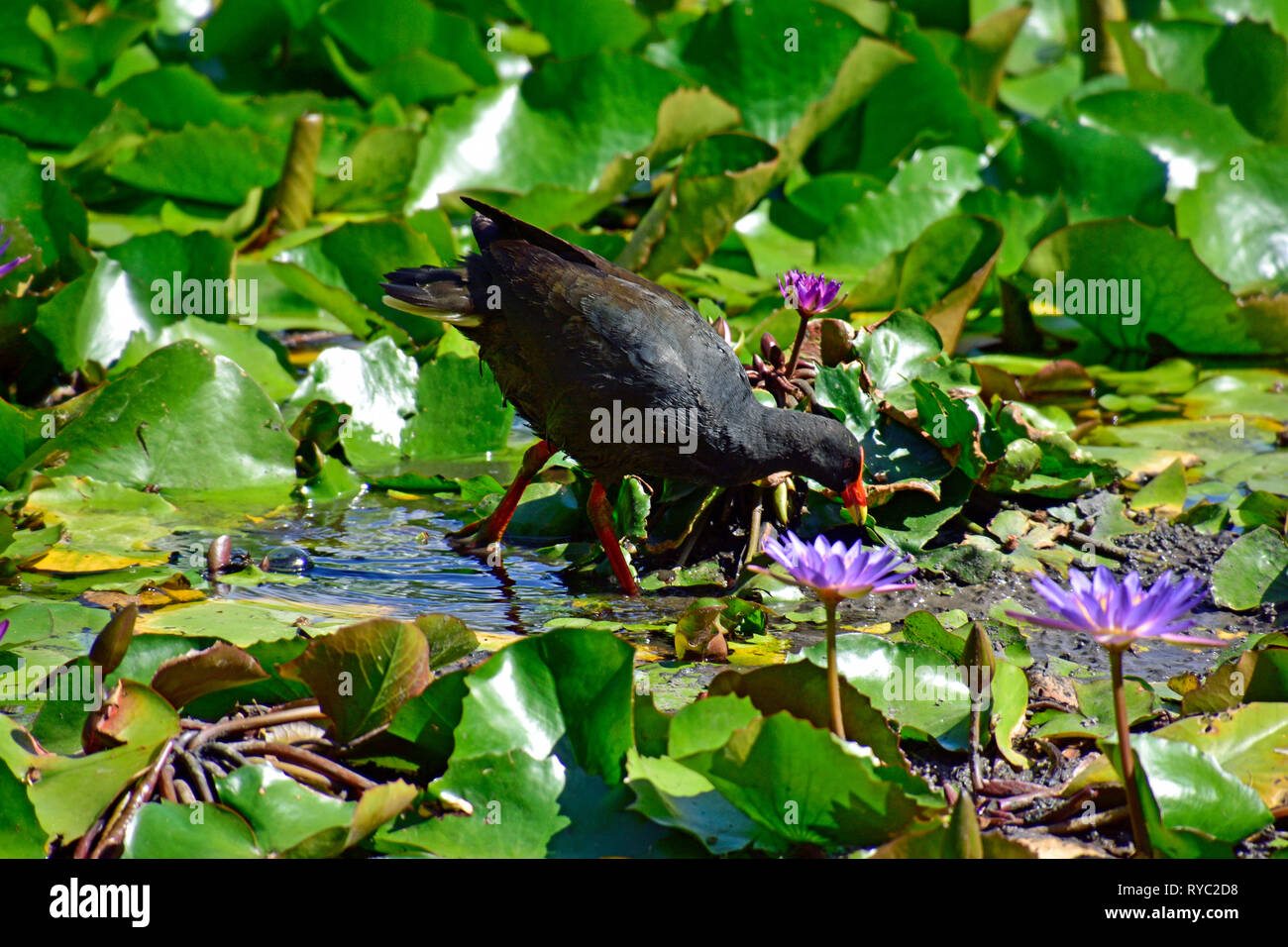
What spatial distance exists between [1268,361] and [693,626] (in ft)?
12.4

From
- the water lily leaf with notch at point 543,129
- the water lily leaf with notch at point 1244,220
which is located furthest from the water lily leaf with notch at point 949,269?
the water lily leaf with notch at point 543,129

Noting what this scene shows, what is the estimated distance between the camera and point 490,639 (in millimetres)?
3484

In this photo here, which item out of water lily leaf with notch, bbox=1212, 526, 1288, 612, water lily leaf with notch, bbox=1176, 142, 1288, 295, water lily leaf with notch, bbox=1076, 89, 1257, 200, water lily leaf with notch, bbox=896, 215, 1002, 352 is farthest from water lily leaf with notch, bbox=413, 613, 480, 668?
water lily leaf with notch, bbox=1076, 89, 1257, 200

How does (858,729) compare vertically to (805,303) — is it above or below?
below

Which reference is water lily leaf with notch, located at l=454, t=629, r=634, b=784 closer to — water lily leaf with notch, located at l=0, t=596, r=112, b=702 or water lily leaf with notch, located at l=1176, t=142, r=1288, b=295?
water lily leaf with notch, located at l=0, t=596, r=112, b=702

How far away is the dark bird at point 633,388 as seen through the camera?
12.9ft

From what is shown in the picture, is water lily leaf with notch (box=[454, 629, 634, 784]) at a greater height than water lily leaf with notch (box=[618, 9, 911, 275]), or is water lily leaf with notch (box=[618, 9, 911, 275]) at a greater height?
water lily leaf with notch (box=[618, 9, 911, 275])

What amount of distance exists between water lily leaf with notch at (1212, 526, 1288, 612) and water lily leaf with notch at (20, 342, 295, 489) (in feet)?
10.2

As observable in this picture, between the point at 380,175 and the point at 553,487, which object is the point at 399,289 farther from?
the point at 380,175

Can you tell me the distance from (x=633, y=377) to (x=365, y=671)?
157 cm

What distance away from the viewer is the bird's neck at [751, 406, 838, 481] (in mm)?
3973

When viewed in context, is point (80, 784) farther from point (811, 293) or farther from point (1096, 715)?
point (811, 293)
